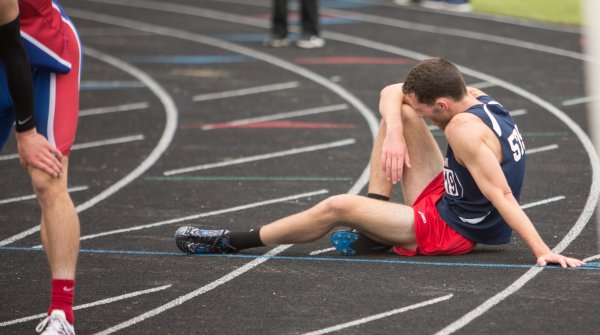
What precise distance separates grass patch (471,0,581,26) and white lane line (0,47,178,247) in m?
6.86

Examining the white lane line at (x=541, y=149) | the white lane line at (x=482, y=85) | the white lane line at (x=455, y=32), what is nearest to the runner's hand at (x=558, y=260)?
the white lane line at (x=541, y=149)

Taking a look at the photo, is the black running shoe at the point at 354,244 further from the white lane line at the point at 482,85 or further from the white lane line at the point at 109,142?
the white lane line at the point at 482,85

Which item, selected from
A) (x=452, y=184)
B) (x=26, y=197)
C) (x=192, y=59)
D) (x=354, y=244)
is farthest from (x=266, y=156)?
(x=192, y=59)

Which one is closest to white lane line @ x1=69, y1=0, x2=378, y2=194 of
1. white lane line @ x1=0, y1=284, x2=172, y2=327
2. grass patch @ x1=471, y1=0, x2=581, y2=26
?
white lane line @ x1=0, y1=284, x2=172, y2=327

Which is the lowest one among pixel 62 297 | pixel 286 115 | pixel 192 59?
pixel 62 297

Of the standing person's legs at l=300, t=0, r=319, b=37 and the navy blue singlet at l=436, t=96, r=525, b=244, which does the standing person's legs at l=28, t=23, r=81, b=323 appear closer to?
the navy blue singlet at l=436, t=96, r=525, b=244

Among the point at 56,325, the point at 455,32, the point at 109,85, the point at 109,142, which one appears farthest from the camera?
the point at 455,32

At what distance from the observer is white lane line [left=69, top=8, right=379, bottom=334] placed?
6.62m

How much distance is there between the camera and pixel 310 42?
54.4 feet

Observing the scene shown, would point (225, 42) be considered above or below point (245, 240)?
above

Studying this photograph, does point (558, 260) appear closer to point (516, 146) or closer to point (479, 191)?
point (479, 191)

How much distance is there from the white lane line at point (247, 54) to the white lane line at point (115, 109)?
225 centimetres

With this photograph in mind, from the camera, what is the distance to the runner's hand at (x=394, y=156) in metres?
6.87

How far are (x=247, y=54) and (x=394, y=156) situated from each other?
963 cm
